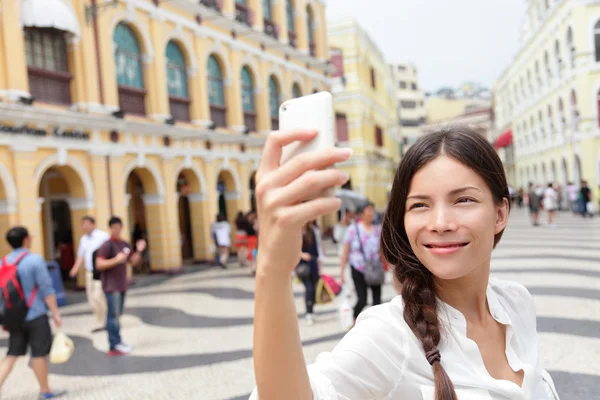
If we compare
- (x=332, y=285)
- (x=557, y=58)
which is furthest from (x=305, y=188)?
(x=557, y=58)

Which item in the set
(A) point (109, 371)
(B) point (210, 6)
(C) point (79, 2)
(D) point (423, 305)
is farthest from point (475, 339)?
(B) point (210, 6)

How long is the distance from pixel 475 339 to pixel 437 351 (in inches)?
10.7

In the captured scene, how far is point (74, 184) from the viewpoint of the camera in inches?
500

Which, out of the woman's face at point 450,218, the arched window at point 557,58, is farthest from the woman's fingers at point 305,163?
the arched window at point 557,58

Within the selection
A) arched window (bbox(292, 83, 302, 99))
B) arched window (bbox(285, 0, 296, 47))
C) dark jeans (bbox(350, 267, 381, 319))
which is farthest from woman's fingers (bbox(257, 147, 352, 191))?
arched window (bbox(285, 0, 296, 47))

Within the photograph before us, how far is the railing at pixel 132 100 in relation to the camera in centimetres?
1423

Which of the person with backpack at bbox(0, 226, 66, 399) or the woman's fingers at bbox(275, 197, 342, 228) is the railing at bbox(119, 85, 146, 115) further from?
the woman's fingers at bbox(275, 197, 342, 228)

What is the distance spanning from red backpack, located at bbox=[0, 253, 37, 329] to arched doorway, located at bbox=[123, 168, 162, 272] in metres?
8.16

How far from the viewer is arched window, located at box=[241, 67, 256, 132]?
19984mm

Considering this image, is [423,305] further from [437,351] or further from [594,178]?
[594,178]

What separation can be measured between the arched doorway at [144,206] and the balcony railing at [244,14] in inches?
277

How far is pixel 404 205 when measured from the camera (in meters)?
1.62

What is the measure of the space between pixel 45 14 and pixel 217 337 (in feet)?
27.0

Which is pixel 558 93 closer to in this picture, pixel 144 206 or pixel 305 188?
pixel 144 206
